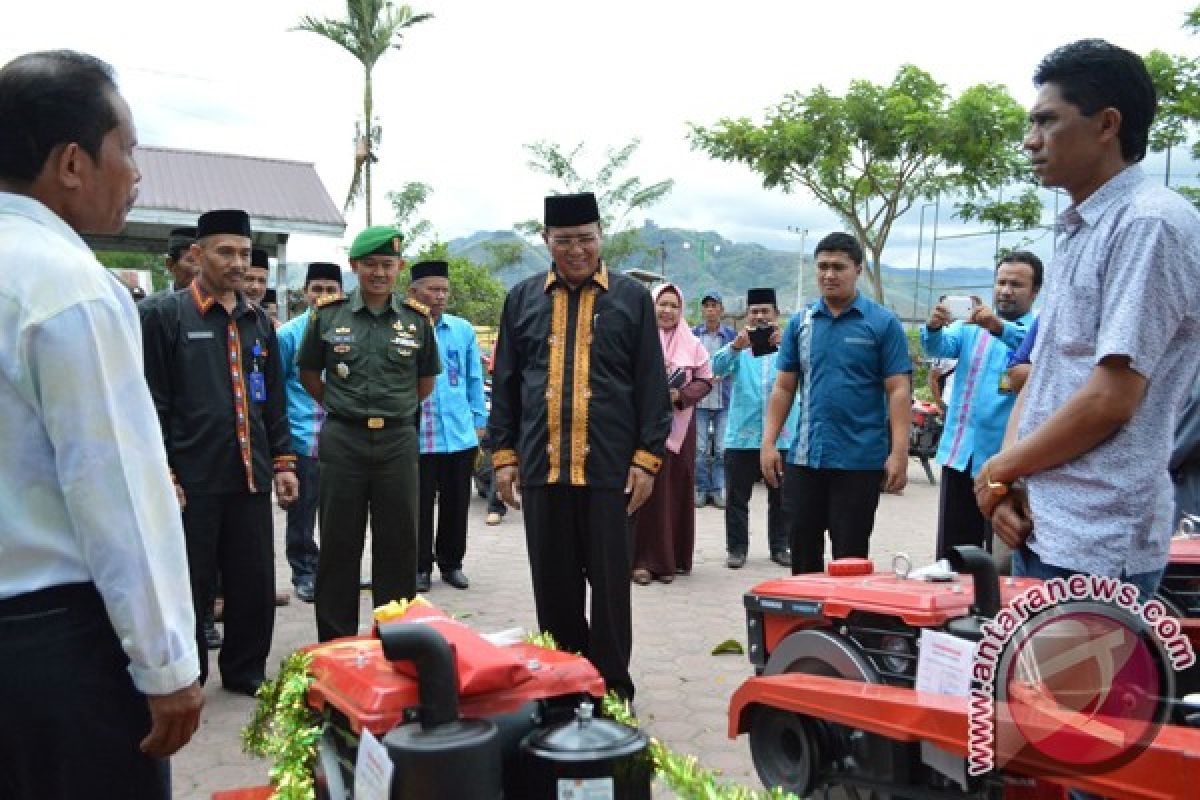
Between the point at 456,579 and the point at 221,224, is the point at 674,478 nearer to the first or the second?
the point at 456,579

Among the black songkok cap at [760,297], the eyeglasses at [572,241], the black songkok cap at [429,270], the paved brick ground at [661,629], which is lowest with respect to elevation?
the paved brick ground at [661,629]

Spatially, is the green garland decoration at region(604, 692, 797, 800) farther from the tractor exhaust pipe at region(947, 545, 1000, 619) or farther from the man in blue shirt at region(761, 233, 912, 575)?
the man in blue shirt at region(761, 233, 912, 575)

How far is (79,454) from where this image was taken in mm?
1692

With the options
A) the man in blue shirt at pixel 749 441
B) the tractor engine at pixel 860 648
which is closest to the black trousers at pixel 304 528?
the man in blue shirt at pixel 749 441

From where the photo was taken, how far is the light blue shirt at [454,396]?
7.04 m

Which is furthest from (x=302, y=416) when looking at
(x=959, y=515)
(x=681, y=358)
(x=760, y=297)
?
(x=959, y=515)

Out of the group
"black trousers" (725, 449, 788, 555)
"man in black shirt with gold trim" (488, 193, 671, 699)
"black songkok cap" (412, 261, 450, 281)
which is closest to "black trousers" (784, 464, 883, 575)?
"man in black shirt with gold trim" (488, 193, 671, 699)

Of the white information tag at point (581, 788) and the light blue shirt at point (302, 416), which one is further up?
the light blue shirt at point (302, 416)

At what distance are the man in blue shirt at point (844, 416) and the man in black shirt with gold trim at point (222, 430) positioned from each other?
2573 millimetres

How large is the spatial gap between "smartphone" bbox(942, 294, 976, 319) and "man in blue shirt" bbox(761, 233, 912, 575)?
11.9 inches

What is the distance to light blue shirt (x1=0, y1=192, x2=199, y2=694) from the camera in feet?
5.52

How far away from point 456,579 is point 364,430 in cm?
232

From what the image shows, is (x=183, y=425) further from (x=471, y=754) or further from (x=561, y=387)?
(x=471, y=754)

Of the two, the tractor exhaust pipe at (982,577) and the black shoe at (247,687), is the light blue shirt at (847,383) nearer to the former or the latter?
the tractor exhaust pipe at (982,577)
